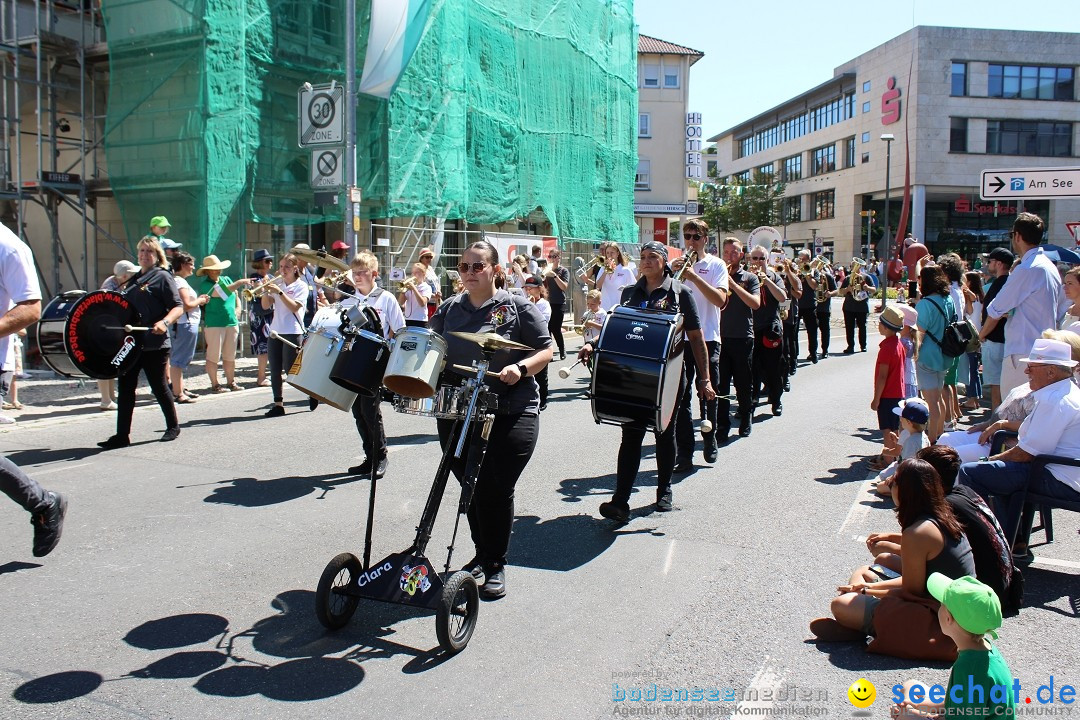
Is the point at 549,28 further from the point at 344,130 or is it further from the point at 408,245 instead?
the point at 344,130

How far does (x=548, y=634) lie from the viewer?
172 inches

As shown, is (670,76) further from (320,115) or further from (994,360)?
(994,360)

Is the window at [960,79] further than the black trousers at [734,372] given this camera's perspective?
Yes

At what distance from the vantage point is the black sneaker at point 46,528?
5.11 metres

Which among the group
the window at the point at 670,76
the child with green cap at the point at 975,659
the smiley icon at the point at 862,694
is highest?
the window at the point at 670,76

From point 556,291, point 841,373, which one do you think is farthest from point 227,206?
point 841,373

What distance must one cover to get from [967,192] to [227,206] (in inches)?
2246

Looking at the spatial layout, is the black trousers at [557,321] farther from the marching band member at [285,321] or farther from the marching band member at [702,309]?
the marching band member at [702,309]

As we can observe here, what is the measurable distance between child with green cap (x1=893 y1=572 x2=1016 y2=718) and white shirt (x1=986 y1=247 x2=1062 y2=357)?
224 inches

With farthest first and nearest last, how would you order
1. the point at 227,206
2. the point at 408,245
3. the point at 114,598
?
1. the point at 408,245
2. the point at 227,206
3. the point at 114,598

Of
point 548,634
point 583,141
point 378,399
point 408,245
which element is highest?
point 583,141

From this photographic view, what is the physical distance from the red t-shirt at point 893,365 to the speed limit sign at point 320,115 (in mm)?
10520

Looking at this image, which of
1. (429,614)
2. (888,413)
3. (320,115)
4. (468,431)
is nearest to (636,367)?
→ (468,431)

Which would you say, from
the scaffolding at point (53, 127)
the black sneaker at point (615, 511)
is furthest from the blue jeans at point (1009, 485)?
the scaffolding at point (53, 127)
